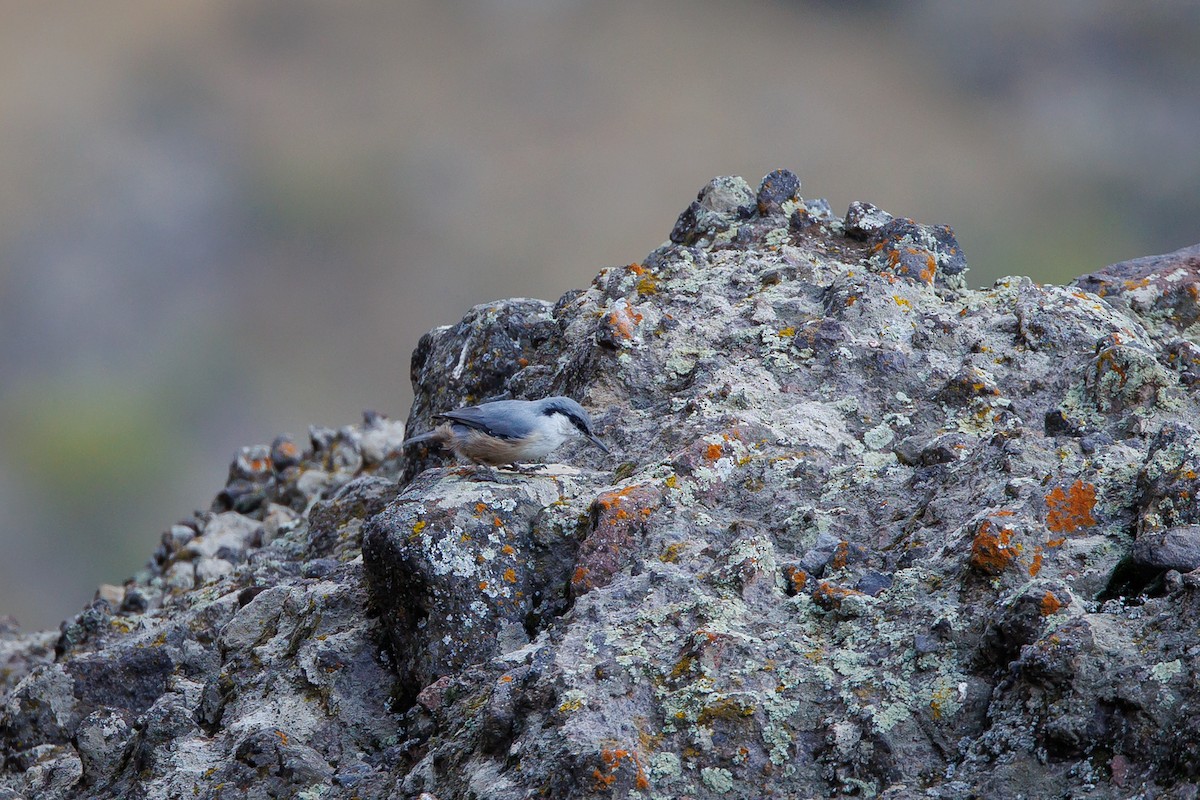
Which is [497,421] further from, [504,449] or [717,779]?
[717,779]

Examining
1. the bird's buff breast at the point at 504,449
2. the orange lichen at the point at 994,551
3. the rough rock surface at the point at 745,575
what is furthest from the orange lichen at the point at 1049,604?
the bird's buff breast at the point at 504,449

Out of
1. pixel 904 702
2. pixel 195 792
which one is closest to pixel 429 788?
pixel 195 792

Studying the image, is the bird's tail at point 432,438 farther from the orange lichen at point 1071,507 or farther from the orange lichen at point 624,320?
the orange lichen at point 1071,507

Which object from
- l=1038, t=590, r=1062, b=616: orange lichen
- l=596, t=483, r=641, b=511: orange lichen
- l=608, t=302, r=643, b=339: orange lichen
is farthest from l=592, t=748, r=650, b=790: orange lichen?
l=608, t=302, r=643, b=339: orange lichen

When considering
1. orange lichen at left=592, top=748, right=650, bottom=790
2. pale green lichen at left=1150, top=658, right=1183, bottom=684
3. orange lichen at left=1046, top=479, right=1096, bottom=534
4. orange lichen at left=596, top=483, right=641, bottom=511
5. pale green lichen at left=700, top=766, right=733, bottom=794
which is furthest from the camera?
orange lichen at left=596, top=483, right=641, bottom=511

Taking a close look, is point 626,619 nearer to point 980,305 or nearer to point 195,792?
point 195,792

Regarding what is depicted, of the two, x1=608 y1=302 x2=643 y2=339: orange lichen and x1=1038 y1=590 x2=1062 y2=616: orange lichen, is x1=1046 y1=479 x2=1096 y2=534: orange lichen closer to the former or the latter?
x1=1038 y1=590 x2=1062 y2=616: orange lichen
